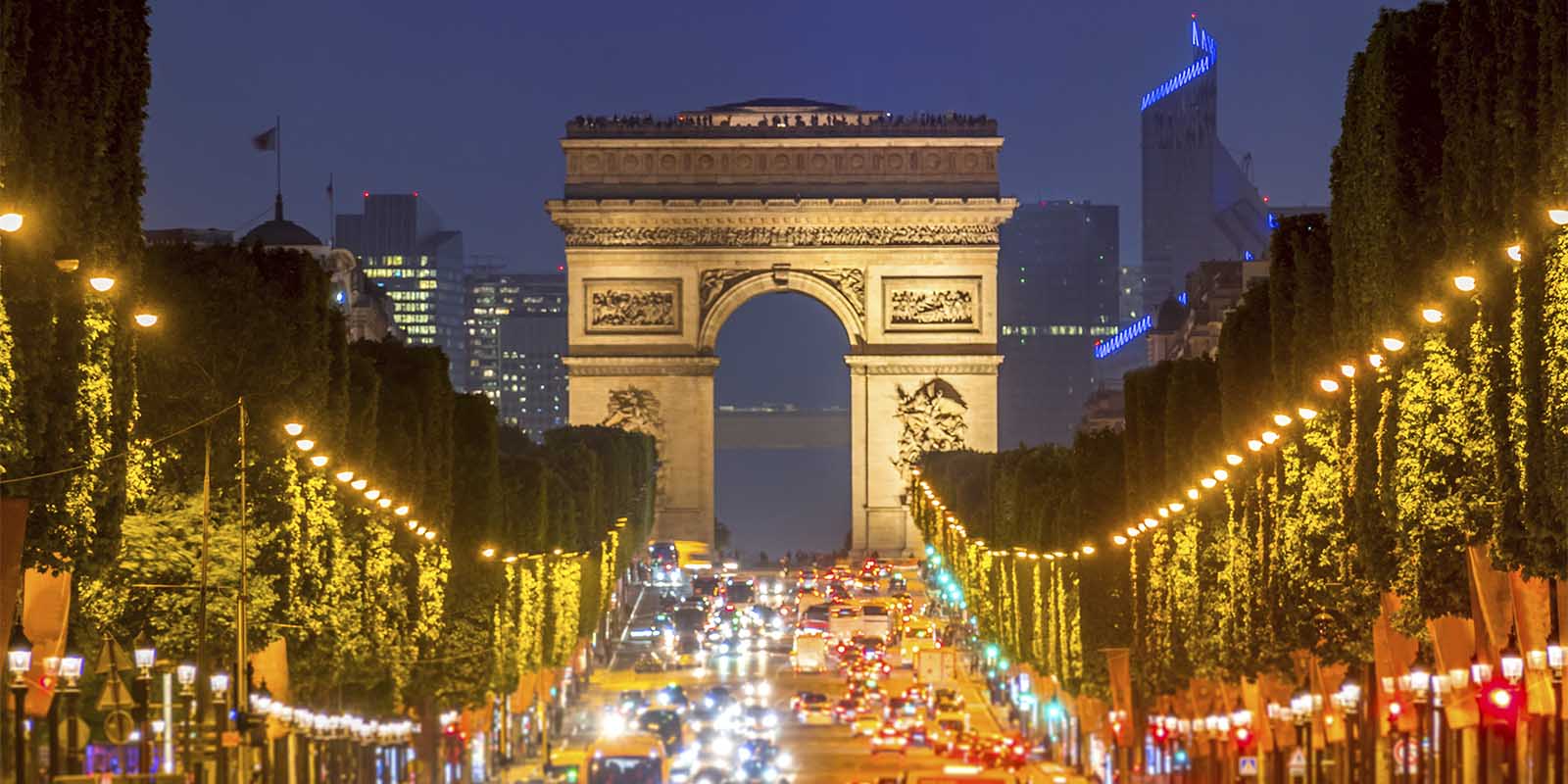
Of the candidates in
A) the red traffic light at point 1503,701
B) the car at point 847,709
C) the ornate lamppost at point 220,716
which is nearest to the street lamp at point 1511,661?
the red traffic light at point 1503,701

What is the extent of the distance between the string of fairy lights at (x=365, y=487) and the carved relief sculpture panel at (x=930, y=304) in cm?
6847

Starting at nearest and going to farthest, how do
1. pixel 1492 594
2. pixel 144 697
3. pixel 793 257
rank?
pixel 1492 594 < pixel 144 697 < pixel 793 257

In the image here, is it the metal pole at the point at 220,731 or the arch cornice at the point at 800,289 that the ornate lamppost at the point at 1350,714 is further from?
the arch cornice at the point at 800,289

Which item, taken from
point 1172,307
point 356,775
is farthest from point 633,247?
point 356,775

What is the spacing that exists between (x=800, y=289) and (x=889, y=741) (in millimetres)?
63457

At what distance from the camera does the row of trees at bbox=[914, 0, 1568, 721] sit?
3197 centimetres

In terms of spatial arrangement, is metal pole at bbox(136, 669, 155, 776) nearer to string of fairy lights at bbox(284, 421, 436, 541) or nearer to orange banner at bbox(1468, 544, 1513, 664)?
string of fairy lights at bbox(284, 421, 436, 541)

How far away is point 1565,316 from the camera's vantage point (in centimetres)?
3038

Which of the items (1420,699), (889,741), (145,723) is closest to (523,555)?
(889,741)

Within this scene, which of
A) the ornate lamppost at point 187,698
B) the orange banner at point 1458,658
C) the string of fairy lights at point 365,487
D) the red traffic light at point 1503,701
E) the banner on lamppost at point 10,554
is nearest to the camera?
the banner on lamppost at point 10,554

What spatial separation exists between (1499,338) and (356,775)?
95.7ft

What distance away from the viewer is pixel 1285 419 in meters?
45.9

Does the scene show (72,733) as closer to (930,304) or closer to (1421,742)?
(1421,742)

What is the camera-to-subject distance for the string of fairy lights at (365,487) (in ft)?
145
